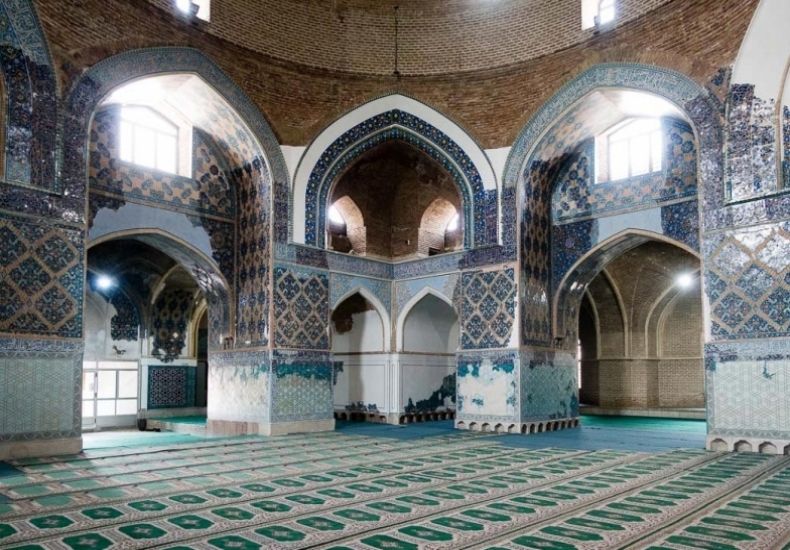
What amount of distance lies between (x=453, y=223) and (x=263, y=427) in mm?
5281

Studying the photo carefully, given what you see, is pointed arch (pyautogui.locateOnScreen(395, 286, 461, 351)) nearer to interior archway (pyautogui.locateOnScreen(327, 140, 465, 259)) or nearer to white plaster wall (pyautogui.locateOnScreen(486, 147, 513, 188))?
interior archway (pyautogui.locateOnScreen(327, 140, 465, 259))

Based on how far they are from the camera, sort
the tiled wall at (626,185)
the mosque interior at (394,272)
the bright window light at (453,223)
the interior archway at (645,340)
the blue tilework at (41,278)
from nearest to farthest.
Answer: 1. the mosque interior at (394,272)
2. the blue tilework at (41,278)
3. the tiled wall at (626,185)
4. the bright window light at (453,223)
5. the interior archway at (645,340)

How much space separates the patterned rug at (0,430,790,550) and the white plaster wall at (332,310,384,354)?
4.55 m

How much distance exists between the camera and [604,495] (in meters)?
4.87

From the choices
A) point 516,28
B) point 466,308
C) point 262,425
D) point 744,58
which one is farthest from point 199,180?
point 744,58

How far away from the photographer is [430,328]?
12.4 meters

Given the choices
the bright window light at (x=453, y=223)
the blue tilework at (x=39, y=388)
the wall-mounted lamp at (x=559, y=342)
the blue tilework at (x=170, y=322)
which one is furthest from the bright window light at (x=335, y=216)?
the blue tilework at (x=39, y=388)

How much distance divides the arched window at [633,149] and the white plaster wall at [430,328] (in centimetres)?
361

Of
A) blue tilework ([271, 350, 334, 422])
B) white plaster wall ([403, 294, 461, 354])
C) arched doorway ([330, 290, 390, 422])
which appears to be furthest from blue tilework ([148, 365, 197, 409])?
white plaster wall ([403, 294, 461, 354])

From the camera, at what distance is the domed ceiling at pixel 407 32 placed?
1002cm

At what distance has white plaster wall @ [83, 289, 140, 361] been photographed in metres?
13.3

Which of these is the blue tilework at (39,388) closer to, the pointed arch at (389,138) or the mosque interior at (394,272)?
the mosque interior at (394,272)

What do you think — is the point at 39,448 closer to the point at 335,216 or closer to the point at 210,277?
the point at 210,277

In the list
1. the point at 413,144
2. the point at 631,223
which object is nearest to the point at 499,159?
the point at 413,144
